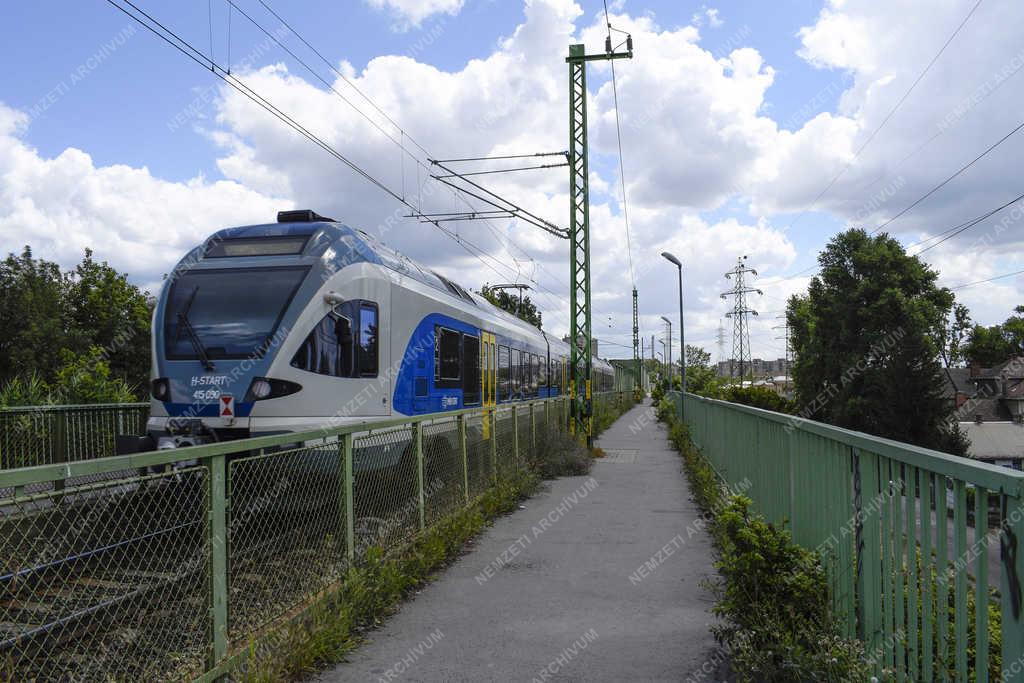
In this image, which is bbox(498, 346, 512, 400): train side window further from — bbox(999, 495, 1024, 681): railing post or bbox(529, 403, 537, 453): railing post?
bbox(999, 495, 1024, 681): railing post

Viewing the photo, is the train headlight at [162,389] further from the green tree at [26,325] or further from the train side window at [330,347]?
the green tree at [26,325]

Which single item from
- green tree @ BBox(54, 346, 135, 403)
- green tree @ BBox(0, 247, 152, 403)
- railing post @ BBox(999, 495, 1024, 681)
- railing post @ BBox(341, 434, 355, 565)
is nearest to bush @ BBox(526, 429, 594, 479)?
green tree @ BBox(54, 346, 135, 403)

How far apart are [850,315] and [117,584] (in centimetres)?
5282

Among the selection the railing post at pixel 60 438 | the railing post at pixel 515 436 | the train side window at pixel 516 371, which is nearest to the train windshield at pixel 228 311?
the railing post at pixel 60 438

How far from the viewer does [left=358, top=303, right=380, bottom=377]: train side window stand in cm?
972

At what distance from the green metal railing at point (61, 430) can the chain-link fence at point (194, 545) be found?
439 cm

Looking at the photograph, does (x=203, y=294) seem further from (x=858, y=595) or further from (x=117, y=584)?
(x=858, y=595)

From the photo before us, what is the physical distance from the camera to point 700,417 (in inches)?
670

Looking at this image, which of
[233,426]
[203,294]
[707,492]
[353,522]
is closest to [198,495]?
[353,522]

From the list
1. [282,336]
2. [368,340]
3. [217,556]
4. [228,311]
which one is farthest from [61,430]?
[217,556]

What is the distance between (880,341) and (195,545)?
5196cm

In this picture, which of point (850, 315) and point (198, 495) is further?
point (850, 315)

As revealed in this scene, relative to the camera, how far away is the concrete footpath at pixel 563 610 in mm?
4809

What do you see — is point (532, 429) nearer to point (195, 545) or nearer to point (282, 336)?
point (282, 336)
